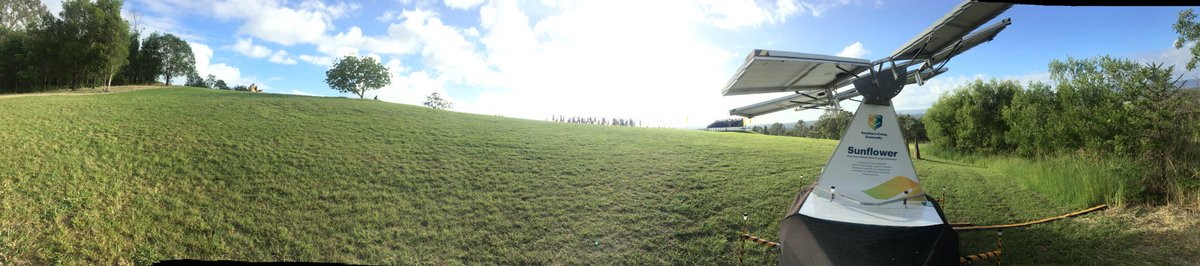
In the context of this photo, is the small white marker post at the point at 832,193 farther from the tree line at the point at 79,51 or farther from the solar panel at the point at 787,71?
the tree line at the point at 79,51

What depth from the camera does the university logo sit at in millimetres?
3945

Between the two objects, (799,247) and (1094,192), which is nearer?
(799,247)

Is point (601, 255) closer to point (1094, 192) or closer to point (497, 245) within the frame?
point (497, 245)

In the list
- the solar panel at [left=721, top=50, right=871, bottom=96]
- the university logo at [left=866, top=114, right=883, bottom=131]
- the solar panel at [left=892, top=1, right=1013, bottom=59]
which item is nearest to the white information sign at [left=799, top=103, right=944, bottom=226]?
the university logo at [left=866, top=114, right=883, bottom=131]

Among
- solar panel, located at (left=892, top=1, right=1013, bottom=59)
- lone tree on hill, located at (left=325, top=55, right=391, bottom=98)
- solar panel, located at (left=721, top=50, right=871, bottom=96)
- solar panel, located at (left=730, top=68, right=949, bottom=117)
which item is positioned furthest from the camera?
lone tree on hill, located at (left=325, top=55, right=391, bottom=98)

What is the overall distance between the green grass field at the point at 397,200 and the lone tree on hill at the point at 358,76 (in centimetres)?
653

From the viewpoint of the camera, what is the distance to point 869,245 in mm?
3006

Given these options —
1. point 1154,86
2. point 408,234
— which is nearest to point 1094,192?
point 1154,86

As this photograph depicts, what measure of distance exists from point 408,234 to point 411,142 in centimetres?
460

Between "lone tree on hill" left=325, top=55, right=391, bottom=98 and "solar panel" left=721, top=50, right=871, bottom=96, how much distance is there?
13815mm

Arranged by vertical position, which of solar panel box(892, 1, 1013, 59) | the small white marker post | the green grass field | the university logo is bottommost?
the green grass field

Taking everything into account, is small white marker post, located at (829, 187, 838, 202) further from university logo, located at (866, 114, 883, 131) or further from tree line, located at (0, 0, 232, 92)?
tree line, located at (0, 0, 232, 92)

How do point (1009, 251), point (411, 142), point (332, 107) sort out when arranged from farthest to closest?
point (332, 107) < point (411, 142) < point (1009, 251)

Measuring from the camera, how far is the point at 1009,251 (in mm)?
4125
